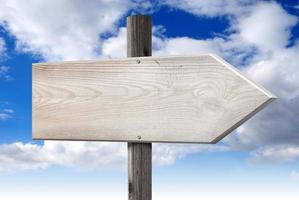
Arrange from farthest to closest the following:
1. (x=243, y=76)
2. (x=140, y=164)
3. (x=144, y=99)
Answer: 1. (x=140, y=164)
2. (x=144, y=99)
3. (x=243, y=76)

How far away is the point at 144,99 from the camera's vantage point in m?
2.72

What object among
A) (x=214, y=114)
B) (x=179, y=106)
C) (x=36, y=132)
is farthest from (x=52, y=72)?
(x=214, y=114)

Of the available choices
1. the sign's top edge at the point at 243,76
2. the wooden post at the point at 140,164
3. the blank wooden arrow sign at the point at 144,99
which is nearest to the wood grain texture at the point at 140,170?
the wooden post at the point at 140,164

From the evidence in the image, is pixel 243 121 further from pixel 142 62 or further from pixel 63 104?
pixel 63 104

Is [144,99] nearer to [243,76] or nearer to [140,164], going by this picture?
[140,164]

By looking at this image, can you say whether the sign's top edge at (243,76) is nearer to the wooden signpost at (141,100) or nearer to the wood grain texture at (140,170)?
the wooden signpost at (141,100)

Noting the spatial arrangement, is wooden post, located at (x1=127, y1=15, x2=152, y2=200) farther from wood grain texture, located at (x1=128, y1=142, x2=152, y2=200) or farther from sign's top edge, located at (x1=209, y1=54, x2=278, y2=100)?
sign's top edge, located at (x1=209, y1=54, x2=278, y2=100)

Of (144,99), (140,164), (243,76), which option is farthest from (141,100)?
(243,76)

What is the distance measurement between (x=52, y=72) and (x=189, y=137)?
974 mm

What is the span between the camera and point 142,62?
2.77m

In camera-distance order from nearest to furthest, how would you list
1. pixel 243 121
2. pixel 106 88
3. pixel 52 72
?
pixel 243 121
pixel 106 88
pixel 52 72

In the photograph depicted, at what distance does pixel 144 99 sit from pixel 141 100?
0.02 meters

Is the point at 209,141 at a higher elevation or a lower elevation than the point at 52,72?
lower

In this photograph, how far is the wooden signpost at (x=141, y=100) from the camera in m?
2.50
